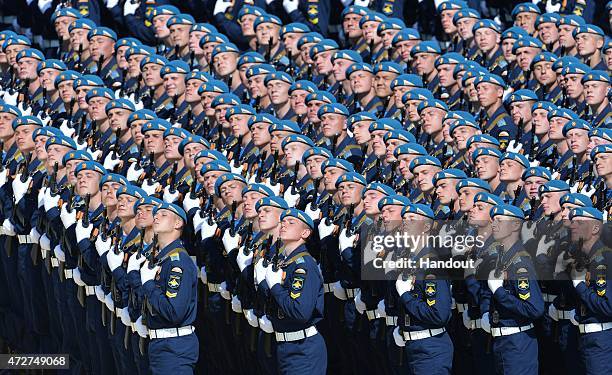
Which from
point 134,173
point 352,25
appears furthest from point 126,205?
point 352,25

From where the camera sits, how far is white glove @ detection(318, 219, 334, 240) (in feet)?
62.2

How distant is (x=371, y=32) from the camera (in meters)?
22.6

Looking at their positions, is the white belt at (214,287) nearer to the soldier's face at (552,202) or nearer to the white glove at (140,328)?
the white glove at (140,328)

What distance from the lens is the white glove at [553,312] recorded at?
18.1 metres

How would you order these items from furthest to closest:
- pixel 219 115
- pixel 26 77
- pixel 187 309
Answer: pixel 26 77, pixel 219 115, pixel 187 309

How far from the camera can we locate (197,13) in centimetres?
2459

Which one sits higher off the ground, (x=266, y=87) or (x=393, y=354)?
(x=266, y=87)

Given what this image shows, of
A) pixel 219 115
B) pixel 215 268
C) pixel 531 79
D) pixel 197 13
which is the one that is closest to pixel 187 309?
pixel 215 268

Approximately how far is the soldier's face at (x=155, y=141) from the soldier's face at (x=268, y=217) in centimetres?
274

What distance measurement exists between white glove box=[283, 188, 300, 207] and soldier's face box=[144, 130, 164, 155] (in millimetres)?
1518

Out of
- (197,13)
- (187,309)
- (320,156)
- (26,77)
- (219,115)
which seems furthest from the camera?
(197,13)

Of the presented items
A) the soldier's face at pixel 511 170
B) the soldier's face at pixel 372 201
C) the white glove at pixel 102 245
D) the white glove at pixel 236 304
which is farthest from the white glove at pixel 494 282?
the white glove at pixel 102 245

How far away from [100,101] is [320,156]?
3262 millimetres

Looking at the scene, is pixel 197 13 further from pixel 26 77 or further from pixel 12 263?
pixel 12 263
